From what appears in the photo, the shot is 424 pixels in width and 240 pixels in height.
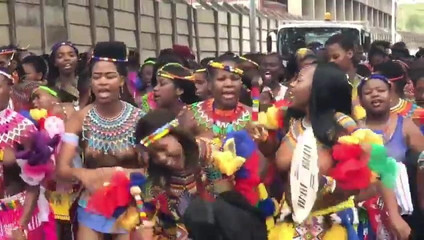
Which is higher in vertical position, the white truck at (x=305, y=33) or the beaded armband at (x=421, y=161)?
the white truck at (x=305, y=33)

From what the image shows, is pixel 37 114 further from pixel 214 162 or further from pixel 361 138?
pixel 361 138

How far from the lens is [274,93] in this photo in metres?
11.2

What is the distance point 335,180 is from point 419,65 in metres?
4.69

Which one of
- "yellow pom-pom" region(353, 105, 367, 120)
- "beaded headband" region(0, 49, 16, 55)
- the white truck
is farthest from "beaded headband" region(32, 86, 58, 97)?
the white truck

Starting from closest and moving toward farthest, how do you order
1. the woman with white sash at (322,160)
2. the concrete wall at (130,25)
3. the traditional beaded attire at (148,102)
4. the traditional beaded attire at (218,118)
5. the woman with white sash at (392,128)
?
the woman with white sash at (322,160) < the woman with white sash at (392,128) < the traditional beaded attire at (218,118) < the traditional beaded attire at (148,102) < the concrete wall at (130,25)

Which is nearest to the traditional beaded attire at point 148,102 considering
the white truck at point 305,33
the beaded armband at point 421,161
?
the beaded armband at point 421,161

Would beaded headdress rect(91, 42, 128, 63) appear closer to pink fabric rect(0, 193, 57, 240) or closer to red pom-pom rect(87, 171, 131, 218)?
pink fabric rect(0, 193, 57, 240)

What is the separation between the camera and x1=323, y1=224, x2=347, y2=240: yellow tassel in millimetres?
5934

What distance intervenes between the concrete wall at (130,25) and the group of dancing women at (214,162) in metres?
11.4

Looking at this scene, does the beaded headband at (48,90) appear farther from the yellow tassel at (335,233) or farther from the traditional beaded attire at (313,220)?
the yellow tassel at (335,233)

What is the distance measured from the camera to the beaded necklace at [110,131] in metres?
6.45

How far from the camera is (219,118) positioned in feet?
24.3

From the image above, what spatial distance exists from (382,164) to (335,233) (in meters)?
0.54

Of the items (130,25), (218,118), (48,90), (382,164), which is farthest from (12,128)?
(130,25)
